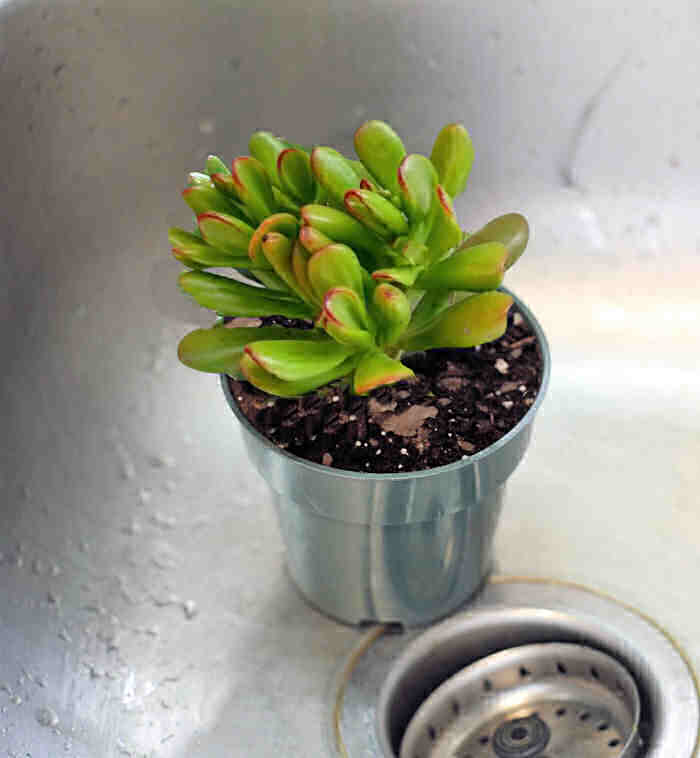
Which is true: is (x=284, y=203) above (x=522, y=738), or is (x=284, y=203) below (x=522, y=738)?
above

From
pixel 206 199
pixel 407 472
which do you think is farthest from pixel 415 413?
pixel 206 199

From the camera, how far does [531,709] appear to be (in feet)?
1.75

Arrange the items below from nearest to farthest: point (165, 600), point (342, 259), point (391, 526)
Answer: point (342, 259) → point (391, 526) → point (165, 600)

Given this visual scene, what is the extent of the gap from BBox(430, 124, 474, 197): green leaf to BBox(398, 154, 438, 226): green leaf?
34 millimetres

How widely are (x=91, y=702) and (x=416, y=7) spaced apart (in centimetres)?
51

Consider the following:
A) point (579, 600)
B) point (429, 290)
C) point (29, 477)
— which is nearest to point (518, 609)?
point (579, 600)

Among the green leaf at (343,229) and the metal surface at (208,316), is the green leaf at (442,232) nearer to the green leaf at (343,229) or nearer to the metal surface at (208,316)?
the green leaf at (343,229)

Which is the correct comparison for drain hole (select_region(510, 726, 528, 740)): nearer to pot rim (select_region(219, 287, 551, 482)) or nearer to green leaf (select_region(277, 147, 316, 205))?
pot rim (select_region(219, 287, 551, 482))

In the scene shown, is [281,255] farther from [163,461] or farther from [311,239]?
[163,461]

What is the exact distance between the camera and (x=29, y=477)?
2.05 feet

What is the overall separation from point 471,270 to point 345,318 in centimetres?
7

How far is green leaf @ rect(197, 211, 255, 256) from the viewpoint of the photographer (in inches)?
15.5

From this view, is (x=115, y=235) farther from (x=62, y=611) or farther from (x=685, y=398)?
(x=685, y=398)

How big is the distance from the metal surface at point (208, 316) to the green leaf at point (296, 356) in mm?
241
